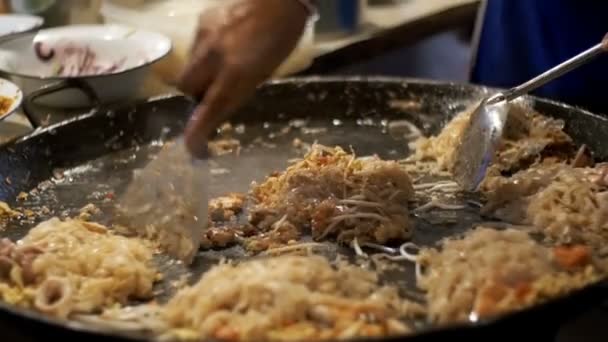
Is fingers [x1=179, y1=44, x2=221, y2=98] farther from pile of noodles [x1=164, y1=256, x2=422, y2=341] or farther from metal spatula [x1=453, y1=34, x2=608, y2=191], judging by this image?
metal spatula [x1=453, y1=34, x2=608, y2=191]

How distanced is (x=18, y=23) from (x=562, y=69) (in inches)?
52.8

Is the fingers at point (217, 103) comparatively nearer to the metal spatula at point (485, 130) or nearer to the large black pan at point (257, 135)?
the large black pan at point (257, 135)

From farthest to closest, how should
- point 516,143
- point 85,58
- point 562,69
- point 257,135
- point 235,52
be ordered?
1. point 85,58
2. point 257,135
3. point 516,143
4. point 562,69
5. point 235,52

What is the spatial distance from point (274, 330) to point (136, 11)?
149 centimetres

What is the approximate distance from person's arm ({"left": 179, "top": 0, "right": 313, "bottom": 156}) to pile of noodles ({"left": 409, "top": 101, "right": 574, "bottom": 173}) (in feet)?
1.85

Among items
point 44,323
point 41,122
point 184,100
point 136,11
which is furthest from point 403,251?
point 136,11

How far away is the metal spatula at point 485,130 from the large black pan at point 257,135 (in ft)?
0.27

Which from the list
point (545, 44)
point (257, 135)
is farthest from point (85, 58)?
point (545, 44)

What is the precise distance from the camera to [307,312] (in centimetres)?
118

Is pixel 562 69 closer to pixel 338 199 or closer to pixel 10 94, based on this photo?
pixel 338 199

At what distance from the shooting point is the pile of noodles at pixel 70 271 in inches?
50.3

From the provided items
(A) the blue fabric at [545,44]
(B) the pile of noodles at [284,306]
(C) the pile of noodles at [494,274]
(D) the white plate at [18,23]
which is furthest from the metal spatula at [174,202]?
(A) the blue fabric at [545,44]

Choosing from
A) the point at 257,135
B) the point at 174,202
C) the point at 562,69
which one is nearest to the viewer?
the point at 174,202

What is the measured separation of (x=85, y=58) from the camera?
2.11m
